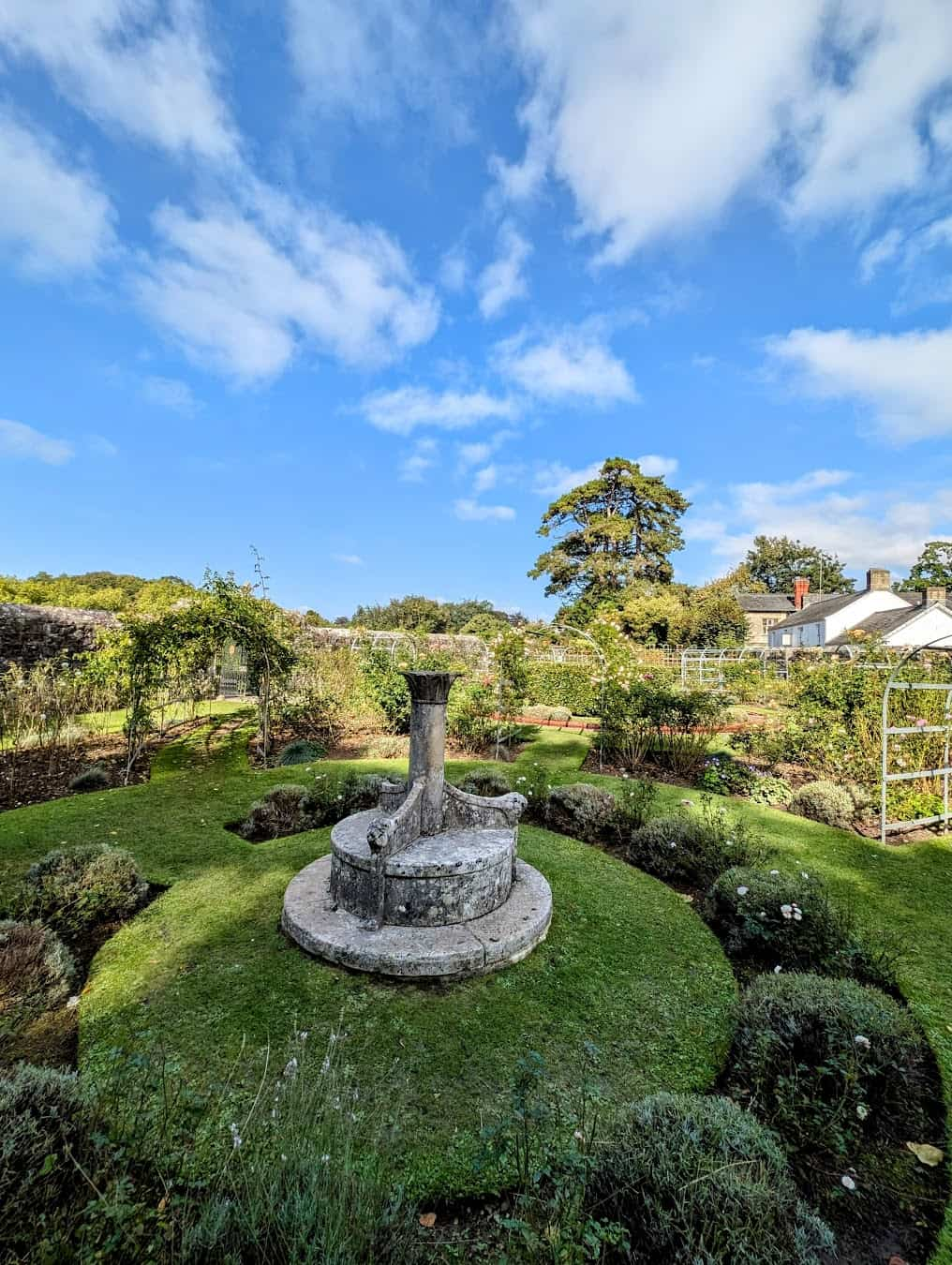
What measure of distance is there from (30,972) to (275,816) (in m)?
2.91

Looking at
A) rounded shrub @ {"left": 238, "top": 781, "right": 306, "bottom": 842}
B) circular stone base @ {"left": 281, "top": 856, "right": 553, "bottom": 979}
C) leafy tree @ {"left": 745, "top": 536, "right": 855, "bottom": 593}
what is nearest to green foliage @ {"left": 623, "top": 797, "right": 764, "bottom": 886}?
circular stone base @ {"left": 281, "top": 856, "right": 553, "bottom": 979}

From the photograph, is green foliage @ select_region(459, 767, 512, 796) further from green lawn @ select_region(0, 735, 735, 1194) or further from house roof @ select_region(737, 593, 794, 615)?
house roof @ select_region(737, 593, 794, 615)

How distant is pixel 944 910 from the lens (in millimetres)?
4273

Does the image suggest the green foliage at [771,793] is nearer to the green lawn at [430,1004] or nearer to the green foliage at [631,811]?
the green foliage at [631,811]

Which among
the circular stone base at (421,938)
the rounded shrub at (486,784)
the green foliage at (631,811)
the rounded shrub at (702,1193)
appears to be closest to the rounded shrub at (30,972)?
the circular stone base at (421,938)

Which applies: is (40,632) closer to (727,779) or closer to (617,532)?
(727,779)

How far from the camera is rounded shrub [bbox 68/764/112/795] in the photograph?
7133 millimetres

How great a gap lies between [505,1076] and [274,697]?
360 inches

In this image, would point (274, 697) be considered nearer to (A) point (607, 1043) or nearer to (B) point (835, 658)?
(A) point (607, 1043)

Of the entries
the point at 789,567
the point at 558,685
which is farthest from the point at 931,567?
the point at 558,685

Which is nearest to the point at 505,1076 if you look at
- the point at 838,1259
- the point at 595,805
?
the point at 838,1259

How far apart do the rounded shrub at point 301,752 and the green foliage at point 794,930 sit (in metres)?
6.99

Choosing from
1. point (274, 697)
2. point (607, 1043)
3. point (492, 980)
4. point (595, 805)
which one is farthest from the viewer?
point (274, 697)

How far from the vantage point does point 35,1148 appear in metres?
1.61
